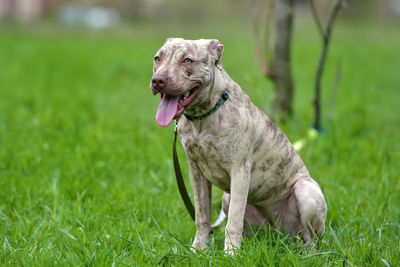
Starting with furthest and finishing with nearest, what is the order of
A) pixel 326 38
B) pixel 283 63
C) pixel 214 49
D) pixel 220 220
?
1. pixel 283 63
2. pixel 326 38
3. pixel 220 220
4. pixel 214 49

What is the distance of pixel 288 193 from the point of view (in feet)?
11.0

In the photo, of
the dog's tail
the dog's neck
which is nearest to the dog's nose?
the dog's neck

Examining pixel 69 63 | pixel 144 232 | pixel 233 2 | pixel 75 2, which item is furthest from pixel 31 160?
pixel 75 2

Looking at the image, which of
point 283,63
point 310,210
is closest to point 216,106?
point 310,210

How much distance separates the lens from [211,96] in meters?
2.91

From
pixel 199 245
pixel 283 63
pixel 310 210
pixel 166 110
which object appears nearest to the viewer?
pixel 166 110

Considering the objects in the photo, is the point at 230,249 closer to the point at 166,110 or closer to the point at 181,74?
the point at 166,110

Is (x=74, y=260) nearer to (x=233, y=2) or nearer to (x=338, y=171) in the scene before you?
(x=338, y=171)

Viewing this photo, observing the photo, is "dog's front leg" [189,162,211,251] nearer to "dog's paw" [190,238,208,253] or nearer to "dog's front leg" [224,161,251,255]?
"dog's paw" [190,238,208,253]

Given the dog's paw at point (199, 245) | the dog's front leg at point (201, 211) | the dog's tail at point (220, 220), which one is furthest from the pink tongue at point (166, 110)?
the dog's tail at point (220, 220)

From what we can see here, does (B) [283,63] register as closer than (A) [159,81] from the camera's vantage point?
No

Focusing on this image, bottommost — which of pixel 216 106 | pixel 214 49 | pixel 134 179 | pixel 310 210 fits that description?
pixel 134 179

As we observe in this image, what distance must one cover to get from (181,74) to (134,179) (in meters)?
2.13

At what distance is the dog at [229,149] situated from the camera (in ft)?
9.00
